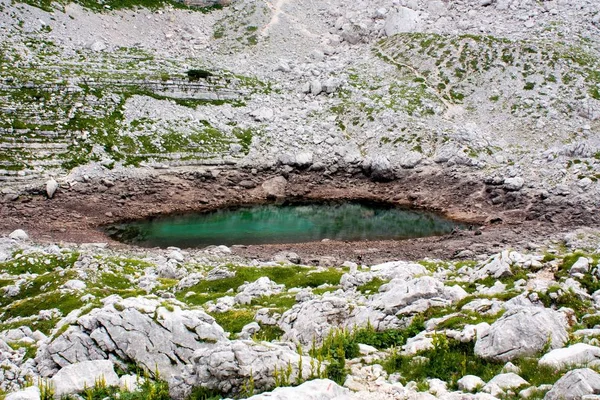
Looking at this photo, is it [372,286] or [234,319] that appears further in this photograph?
[372,286]

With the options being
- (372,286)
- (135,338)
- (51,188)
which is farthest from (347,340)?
(51,188)

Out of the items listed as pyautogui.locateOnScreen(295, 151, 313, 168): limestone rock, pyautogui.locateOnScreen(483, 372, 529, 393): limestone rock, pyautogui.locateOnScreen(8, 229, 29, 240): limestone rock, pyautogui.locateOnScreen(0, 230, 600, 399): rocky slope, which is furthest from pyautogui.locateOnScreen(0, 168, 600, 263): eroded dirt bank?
pyautogui.locateOnScreen(483, 372, 529, 393): limestone rock

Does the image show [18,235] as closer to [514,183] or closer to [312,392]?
[312,392]

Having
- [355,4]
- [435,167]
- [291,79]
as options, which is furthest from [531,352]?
[355,4]

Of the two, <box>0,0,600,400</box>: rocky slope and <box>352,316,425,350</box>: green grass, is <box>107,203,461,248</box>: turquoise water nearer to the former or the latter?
<box>0,0,600,400</box>: rocky slope

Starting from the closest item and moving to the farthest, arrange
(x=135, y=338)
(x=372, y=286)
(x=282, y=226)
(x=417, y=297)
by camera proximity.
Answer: (x=135, y=338) → (x=417, y=297) → (x=372, y=286) → (x=282, y=226)

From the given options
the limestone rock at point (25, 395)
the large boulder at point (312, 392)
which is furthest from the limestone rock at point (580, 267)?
the limestone rock at point (25, 395)

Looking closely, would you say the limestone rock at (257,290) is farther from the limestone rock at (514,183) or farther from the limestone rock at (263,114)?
the limestone rock at (263,114)
